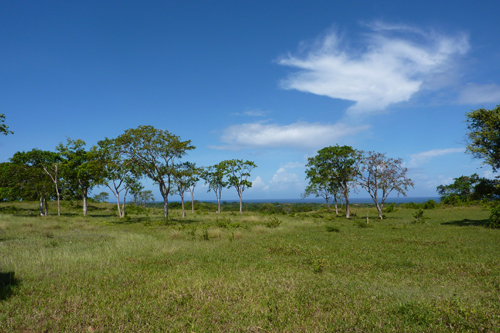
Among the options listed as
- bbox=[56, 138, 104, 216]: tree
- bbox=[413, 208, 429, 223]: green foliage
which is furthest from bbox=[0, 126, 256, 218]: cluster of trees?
bbox=[413, 208, 429, 223]: green foliage

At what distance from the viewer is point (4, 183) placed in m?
40.2

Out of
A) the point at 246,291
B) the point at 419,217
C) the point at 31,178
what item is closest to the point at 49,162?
the point at 31,178

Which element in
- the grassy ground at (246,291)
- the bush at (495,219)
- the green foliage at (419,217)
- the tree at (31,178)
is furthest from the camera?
the tree at (31,178)

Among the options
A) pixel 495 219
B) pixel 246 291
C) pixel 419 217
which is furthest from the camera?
pixel 419 217

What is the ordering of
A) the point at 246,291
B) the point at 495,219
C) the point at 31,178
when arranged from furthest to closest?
the point at 31,178, the point at 495,219, the point at 246,291

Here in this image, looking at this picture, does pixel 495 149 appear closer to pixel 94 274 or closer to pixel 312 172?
pixel 312 172

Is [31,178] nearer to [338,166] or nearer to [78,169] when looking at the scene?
[78,169]

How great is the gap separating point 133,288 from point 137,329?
8.86 ft

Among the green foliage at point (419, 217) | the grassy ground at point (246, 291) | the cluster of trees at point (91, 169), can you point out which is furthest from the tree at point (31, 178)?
the green foliage at point (419, 217)

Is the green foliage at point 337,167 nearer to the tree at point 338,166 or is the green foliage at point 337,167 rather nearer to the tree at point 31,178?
the tree at point 338,166

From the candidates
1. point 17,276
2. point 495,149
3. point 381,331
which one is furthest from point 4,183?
point 495,149

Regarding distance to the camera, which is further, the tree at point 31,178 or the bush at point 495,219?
the tree at point 31,178

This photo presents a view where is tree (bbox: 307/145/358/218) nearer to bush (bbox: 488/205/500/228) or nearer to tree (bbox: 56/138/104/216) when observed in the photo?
bush (bbox: 488/205/500/228)

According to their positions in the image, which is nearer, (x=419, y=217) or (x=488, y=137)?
(x=488, y=137)
